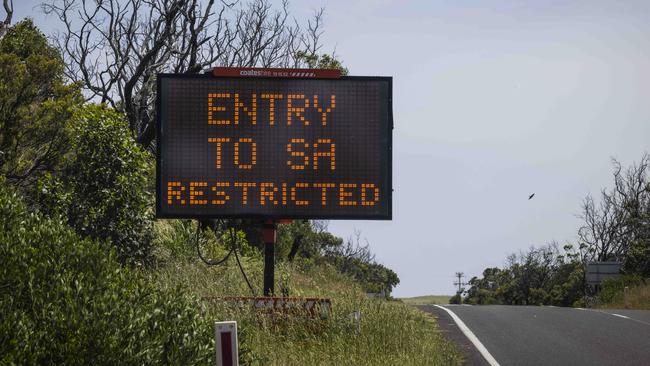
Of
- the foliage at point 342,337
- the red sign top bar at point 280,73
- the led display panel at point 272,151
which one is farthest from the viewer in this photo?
the red sign top bar at point 280,73

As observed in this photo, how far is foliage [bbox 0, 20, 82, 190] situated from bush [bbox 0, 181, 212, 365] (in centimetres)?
832

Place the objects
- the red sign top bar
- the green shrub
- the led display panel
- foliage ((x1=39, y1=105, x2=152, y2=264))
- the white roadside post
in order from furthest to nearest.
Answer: the green shrub < foliage ((x1=39, y1=105, x2=152, y2=264)) < the red sign top bar < the led display panel < the white roadside post

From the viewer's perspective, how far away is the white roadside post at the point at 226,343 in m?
7.73

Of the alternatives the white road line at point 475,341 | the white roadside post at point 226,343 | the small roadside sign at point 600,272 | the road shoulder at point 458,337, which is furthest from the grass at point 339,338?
the small roadside sign at point 600,272

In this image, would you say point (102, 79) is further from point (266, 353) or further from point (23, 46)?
point (266, 353)

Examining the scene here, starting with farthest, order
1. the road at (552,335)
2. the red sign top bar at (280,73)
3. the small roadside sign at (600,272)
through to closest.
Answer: the small roadside sign at (600,272), the red sign top bar at (280,73), the road at (552,335)

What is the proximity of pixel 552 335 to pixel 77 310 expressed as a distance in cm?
1043

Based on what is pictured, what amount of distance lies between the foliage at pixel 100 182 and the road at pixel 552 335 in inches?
249

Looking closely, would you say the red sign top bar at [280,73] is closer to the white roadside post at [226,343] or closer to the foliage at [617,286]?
the white roadside post at [226,343]

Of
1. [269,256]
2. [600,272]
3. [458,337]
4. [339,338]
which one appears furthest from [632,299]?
[339,338]

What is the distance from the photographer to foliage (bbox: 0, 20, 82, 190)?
1947cm

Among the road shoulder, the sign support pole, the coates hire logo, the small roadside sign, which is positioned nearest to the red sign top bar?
the coates hire logo

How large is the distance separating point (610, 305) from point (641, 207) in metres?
23.7

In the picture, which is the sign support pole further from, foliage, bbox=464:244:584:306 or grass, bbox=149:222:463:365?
foliage, bbox=464:244:584:306
